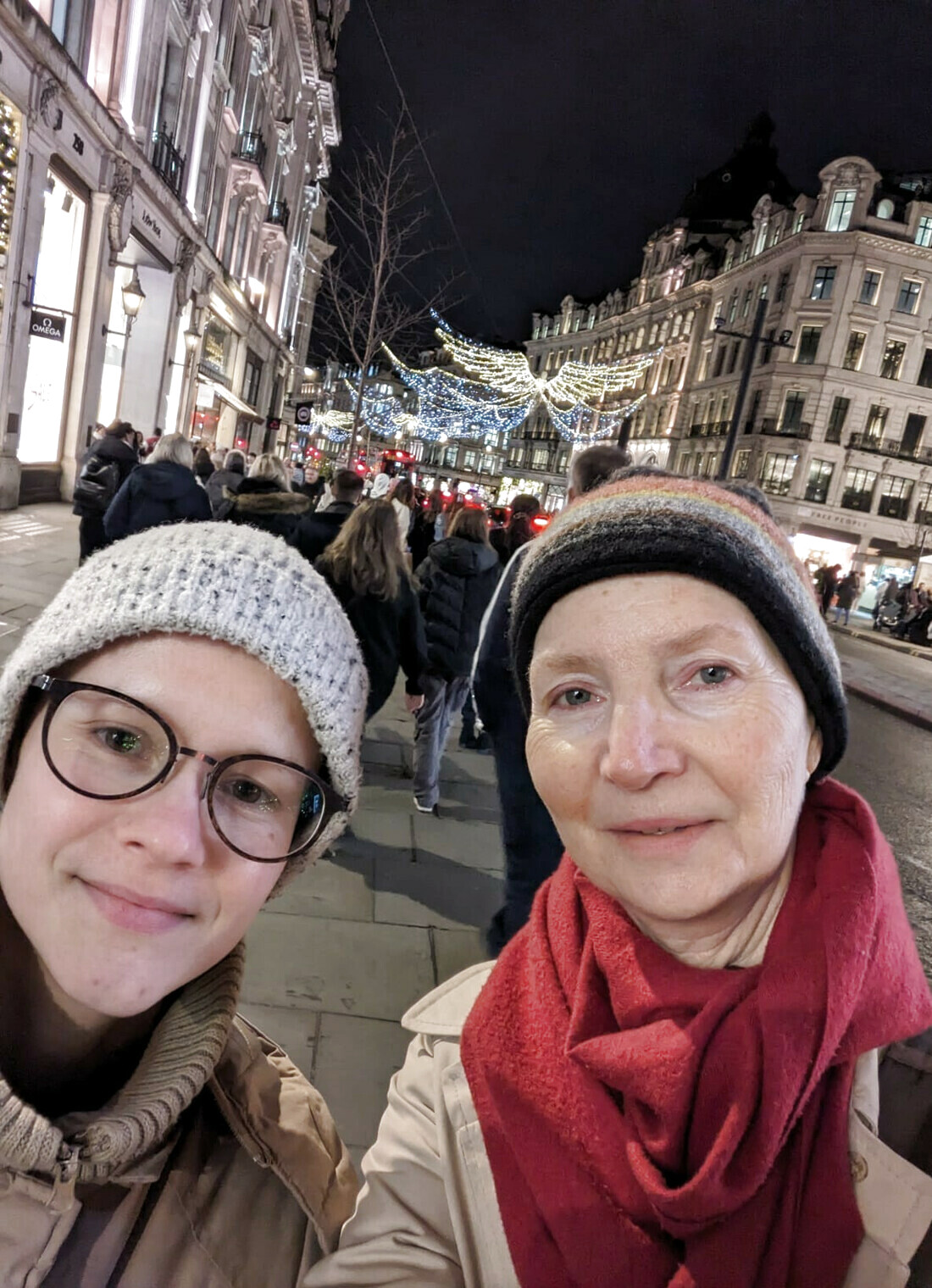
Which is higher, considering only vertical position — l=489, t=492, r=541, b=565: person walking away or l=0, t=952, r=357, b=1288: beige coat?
l=489, t=492, r=541, b=565: person walking away

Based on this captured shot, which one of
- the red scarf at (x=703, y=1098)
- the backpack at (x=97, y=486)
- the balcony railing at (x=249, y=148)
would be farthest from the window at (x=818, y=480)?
the red scarf at (x=703, y=1098)

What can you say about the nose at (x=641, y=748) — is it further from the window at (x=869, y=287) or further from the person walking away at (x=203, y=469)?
the window at (x=869, y=287)

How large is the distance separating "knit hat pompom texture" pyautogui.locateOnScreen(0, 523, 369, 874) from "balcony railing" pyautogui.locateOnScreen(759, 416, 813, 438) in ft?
144

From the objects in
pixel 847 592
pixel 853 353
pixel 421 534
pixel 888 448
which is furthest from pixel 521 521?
pixel 853 353

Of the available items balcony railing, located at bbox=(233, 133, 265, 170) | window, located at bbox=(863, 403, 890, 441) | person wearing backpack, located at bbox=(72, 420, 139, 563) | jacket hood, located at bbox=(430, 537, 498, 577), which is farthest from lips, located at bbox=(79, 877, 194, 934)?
window, located at bbox=(863, 403, 890, 441)

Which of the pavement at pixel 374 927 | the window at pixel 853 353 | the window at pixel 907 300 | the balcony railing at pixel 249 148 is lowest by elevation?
the pavement at pixel 374 927

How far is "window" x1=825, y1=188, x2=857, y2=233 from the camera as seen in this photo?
39.7m

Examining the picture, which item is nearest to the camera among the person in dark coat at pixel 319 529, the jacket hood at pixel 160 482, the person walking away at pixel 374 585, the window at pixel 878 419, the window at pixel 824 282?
the person walking away at pixel 374 585

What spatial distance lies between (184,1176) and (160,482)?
6099 millimetres

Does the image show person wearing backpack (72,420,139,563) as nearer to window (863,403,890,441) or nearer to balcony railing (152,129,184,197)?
balcony railing (152,129,184,197)

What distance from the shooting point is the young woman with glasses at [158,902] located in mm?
1081

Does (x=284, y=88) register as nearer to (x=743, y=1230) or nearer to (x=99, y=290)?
(x=99, y=290)

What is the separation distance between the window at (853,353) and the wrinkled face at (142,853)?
151 feet

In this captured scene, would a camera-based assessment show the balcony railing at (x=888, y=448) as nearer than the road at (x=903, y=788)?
No
